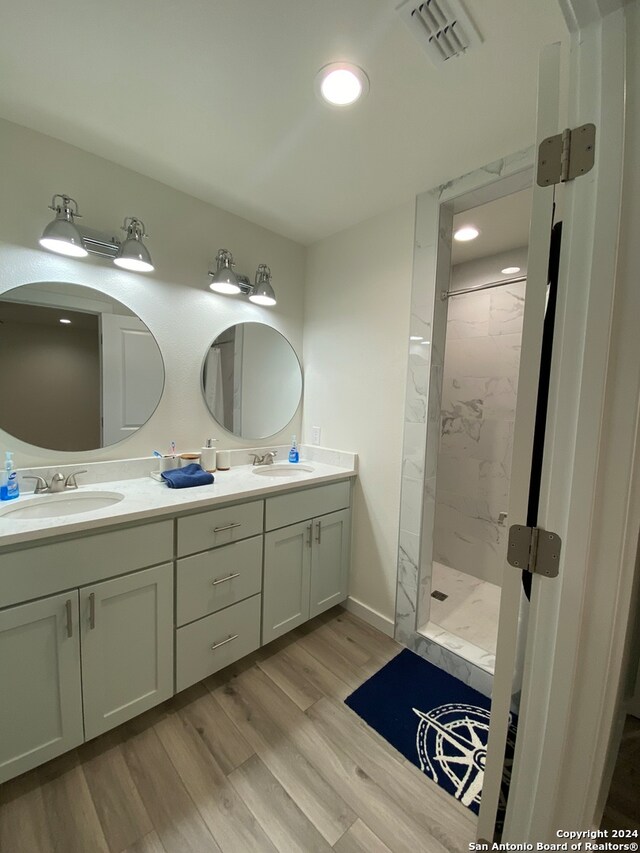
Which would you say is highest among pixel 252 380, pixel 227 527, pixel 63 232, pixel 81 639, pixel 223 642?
pixel 63 232

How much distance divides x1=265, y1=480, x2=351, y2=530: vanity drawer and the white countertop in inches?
1.9

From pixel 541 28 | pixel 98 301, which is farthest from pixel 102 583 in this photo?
pixel 541 28

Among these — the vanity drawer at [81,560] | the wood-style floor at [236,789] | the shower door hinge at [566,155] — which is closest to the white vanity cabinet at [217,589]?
the vanity drawer at [81,560]

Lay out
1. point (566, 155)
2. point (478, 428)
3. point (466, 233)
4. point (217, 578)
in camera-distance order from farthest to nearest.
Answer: point (478, 428)
point (466, 233)
point (217, 578)
point (566, 155)

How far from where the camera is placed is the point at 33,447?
1490 millimetres

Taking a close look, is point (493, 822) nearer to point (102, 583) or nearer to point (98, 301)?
point (102, 583)

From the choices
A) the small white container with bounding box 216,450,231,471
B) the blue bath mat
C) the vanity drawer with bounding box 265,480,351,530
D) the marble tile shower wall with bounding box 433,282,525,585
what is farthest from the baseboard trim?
the small white container with bounding box 216,450,231,471

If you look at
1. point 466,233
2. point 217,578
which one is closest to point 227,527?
point 217,578

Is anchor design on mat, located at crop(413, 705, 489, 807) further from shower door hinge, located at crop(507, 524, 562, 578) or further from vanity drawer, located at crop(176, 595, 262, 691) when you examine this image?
shower door hinge, located at crop(507, 524, 562, 578)

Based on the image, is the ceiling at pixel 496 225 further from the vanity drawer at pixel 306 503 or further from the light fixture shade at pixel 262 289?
the vanity drawer at pixel 306 503

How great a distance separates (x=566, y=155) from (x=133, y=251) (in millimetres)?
1652

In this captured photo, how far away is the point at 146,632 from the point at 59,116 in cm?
207

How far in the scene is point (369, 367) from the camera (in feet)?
6.63

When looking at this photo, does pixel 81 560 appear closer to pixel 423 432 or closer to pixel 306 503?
pixel 306 503
